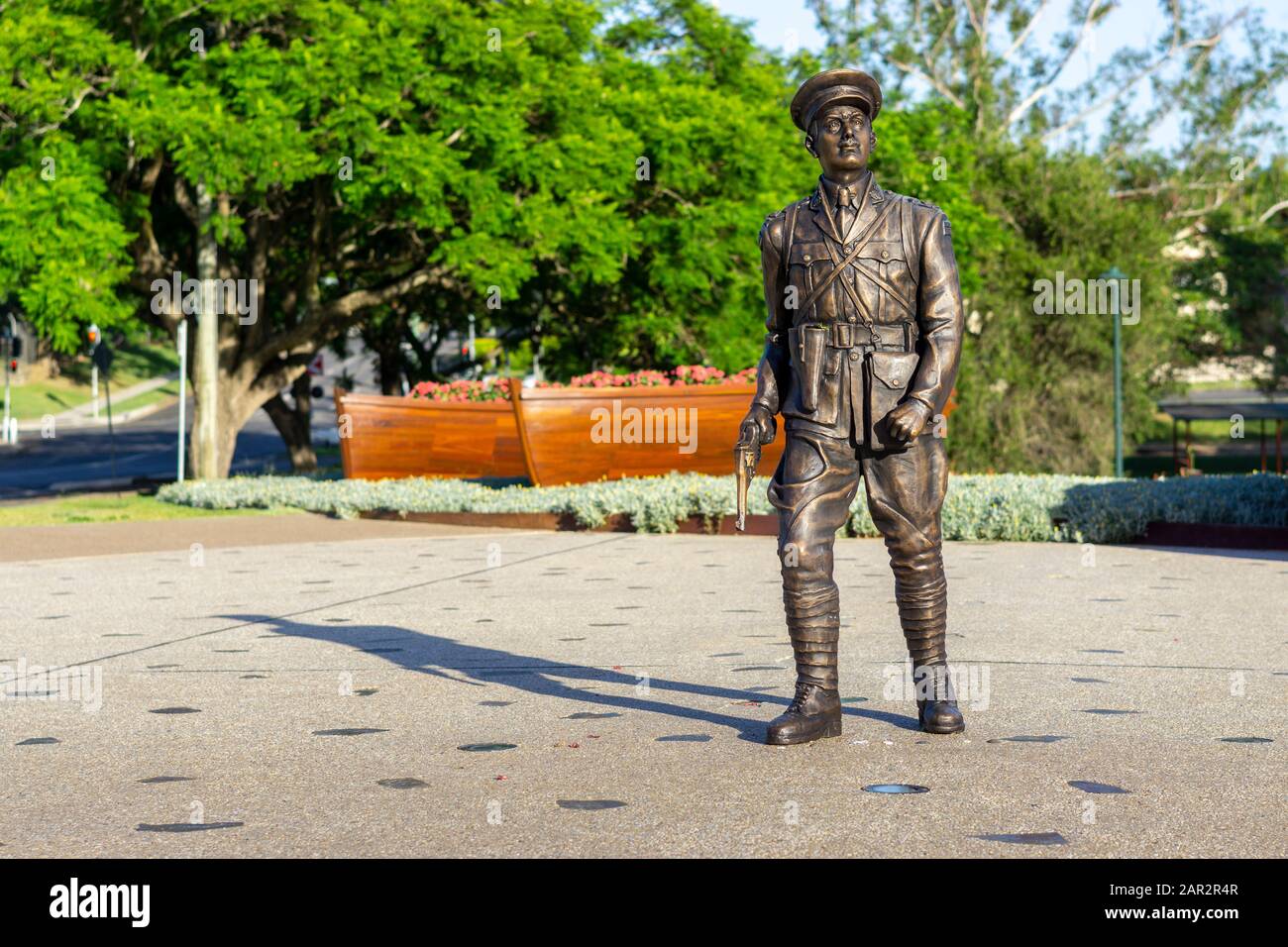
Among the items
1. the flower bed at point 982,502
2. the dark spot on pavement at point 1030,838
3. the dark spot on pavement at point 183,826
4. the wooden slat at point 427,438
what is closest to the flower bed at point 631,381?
the wooden slat at point 427,438

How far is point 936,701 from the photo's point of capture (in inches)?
247

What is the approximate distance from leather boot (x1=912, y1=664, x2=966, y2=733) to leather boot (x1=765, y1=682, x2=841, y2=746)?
0.37 m

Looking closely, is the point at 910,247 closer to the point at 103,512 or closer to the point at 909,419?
the point at 909,419

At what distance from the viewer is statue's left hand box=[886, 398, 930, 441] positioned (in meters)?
5.93

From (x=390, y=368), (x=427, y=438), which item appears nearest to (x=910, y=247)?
(x=427, y=438)

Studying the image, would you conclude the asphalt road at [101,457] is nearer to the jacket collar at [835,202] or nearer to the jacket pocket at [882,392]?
the jacket collar at [835,202]

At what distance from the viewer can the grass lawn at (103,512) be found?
20.7m

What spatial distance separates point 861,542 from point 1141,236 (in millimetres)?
24231

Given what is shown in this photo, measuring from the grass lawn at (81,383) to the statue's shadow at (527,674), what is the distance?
58163 millimetres

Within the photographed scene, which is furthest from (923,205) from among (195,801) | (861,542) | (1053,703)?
(861,542)

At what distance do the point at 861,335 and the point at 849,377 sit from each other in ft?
0.54
